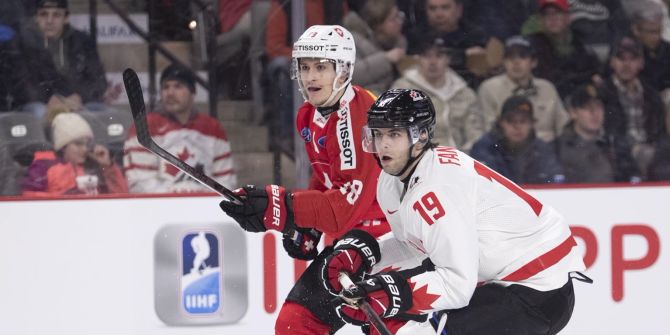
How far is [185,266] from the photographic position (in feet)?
14.3

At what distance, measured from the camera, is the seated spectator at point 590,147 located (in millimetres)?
4578

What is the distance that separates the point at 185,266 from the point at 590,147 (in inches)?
64.1

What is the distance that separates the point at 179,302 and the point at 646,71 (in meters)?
2.02

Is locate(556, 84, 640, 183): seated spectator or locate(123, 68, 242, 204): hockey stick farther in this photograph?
locate(556, 84, 640, 183): seated spectator

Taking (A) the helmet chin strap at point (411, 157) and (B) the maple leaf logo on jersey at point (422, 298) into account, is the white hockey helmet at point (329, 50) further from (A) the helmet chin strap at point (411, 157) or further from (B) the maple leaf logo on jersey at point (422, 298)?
(B) the maple leaf logo on jersey at point (422, 298)

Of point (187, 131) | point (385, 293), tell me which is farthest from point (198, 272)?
point (385, 293)

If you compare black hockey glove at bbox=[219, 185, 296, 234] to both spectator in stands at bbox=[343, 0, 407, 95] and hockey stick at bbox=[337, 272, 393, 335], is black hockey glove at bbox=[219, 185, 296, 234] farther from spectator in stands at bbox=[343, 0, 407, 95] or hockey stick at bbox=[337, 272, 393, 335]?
spectator in stands at bbox=[343, 0, 407, 95]

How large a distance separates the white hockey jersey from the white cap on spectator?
5.84 feet

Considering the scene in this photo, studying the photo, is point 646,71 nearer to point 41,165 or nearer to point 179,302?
point 179,302

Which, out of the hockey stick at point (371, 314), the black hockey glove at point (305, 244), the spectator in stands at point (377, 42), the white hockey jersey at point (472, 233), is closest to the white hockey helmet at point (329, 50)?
the black hockey glove at point (305, 244)

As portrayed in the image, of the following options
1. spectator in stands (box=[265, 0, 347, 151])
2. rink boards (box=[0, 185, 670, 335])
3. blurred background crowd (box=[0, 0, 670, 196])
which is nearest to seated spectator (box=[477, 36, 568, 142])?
blurred background crowd (box=[0, 0, 670, 196])

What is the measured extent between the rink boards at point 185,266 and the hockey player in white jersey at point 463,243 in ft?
4.96

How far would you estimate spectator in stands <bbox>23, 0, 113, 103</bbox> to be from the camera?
14.4 ft

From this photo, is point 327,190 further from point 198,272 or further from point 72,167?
point 72,167
